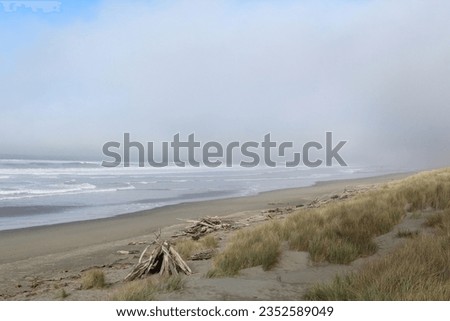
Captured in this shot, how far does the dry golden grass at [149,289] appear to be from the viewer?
4793mm

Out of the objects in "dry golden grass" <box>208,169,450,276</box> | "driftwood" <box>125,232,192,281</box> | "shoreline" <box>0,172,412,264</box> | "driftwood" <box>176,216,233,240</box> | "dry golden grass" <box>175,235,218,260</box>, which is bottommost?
"shoreline" <box>0,172,412,264</box>

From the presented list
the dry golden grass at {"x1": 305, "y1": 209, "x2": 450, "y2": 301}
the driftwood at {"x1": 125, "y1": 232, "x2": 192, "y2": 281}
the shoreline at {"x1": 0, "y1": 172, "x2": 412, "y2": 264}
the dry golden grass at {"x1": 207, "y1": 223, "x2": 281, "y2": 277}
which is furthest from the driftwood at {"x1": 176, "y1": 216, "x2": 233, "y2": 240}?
the dry golden grass at {"x1": 305, "y1": 209, "x2": 450, "y2": 301}

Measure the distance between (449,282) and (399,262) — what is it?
2.75ft

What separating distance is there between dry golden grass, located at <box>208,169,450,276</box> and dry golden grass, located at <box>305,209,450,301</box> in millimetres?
1258

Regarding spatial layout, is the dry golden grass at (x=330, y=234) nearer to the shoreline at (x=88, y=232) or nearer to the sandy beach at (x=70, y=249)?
the sandy beach at (x=70, y=249)

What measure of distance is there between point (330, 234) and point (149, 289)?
3927mm

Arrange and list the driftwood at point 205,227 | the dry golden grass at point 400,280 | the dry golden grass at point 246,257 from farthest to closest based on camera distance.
Result: the driftwood at point 205,227 → the dry golden grass at point 246,257 → the dry golden grass at point 400,280

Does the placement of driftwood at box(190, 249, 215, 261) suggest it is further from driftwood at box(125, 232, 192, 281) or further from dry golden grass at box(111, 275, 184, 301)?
dry golden grass at box(111, 275, 184, 301)

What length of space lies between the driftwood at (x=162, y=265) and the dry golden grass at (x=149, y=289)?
70 centimetres

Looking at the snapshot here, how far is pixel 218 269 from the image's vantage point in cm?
622

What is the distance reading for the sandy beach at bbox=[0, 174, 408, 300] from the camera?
Result: 709cm

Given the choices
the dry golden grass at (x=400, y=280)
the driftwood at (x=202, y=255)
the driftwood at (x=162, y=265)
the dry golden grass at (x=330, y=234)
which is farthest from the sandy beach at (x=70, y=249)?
the dry golden grass at (x=400, y=280)

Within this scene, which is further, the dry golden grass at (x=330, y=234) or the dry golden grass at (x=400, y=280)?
the dry golden grass at (x=330, y=234)
